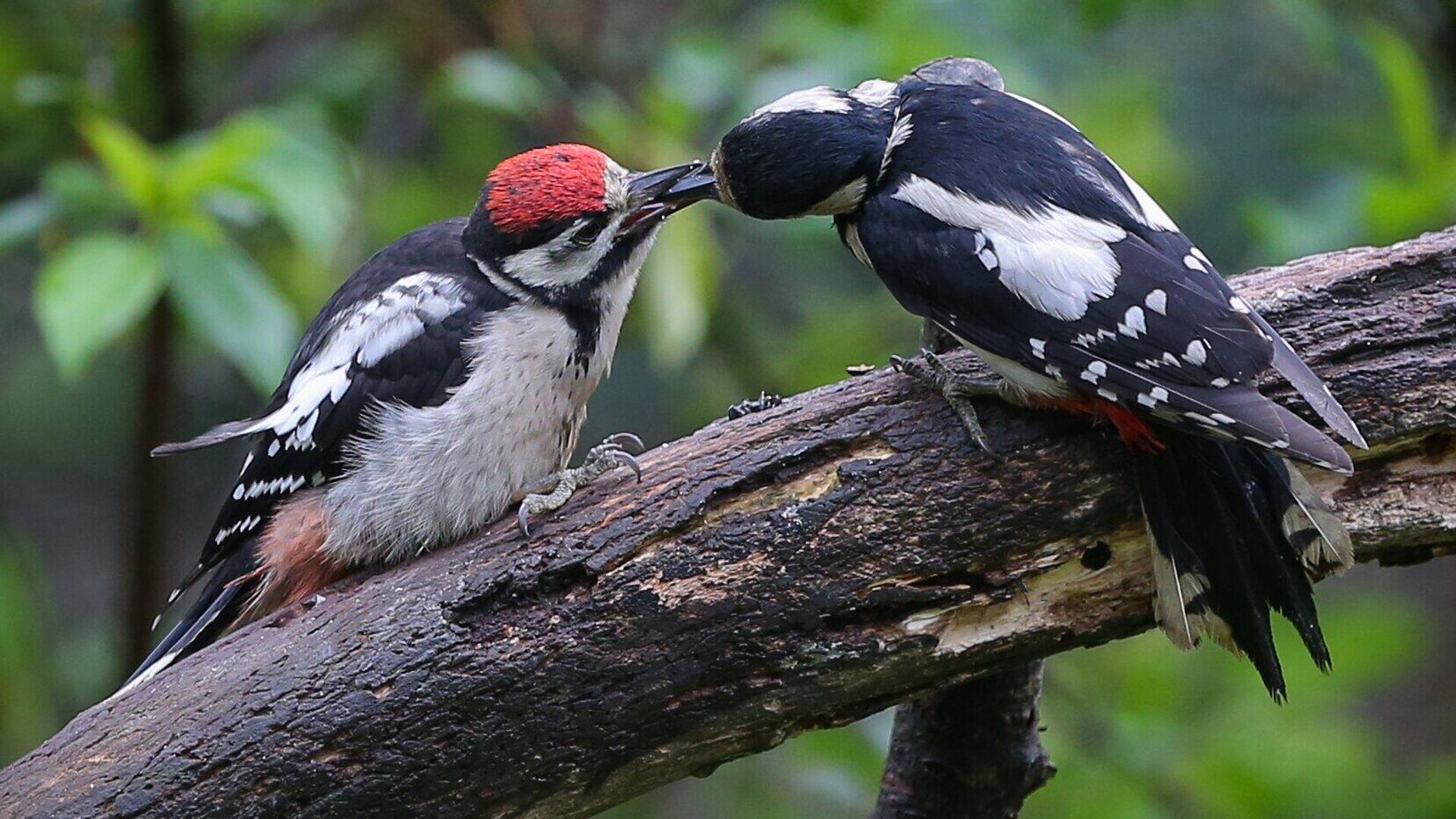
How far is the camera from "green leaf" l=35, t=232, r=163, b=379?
8.20 ft

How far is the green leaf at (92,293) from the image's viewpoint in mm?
2498

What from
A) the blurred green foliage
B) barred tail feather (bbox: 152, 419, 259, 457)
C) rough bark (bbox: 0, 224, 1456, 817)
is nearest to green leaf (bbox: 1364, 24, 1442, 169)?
the blurred green foliage

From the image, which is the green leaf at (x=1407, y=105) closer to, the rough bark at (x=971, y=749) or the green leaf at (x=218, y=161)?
the rough bark at (x=971, y=749)

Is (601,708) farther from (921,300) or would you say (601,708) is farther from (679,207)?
(679,207)

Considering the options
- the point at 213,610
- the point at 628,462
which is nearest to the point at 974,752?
the point at 628,462

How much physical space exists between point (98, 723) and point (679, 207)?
Answer: 125 cm

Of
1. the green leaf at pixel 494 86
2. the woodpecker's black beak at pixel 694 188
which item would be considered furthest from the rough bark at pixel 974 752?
the green leaf at pixel 494 86

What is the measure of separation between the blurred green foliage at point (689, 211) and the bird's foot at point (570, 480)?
78 centimetres

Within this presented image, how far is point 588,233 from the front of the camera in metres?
2.43

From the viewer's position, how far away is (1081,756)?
11.0ft

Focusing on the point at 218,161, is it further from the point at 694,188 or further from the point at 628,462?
the point at 628,462

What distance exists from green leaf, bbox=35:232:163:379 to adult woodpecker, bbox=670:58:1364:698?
1.25 m

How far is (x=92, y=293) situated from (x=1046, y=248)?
179 cm

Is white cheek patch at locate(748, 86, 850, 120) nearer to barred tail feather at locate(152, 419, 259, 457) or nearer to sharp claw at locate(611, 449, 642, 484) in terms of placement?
sharp claw at locate(611, 449, 642, 484)
